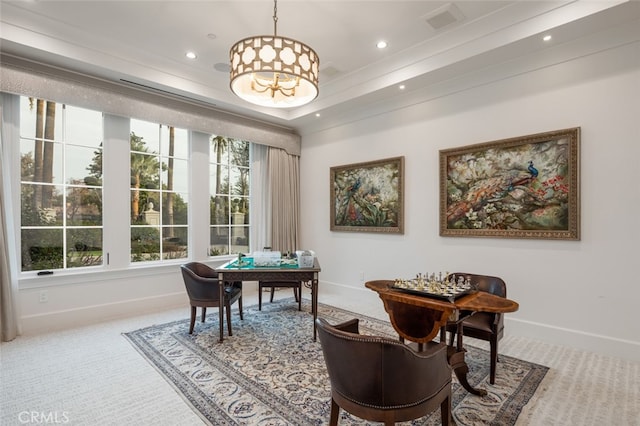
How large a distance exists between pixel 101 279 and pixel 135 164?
1675 mm

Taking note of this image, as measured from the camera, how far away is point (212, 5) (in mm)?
3211

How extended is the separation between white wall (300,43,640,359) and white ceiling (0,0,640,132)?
29 centimetres

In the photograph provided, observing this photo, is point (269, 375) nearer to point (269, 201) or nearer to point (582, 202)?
point (582, 202)

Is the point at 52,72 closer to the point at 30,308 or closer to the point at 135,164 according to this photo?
the point at 135,164

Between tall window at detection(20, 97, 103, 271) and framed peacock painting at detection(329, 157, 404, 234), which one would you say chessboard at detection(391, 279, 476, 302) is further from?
tall window at detection(20, 97, 103, 271)

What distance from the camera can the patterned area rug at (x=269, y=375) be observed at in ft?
7.25

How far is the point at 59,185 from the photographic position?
13.4 feet

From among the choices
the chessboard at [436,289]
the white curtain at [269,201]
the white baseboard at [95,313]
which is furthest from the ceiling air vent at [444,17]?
the white baseboard at [95,313]

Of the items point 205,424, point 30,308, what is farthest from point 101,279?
point 205,424

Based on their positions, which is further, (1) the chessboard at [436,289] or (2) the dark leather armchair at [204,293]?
(2) the dark leather armchair at [204,293]

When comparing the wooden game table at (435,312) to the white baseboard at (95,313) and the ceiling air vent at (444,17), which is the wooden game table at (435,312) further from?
the white baseboard at (95,313)

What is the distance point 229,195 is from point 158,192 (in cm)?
119

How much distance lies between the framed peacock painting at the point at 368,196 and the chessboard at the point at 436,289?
2.18 metres

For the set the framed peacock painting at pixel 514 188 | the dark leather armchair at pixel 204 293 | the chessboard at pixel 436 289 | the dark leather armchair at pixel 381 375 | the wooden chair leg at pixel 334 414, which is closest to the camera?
the dark leather armchair at pixel 381 375
